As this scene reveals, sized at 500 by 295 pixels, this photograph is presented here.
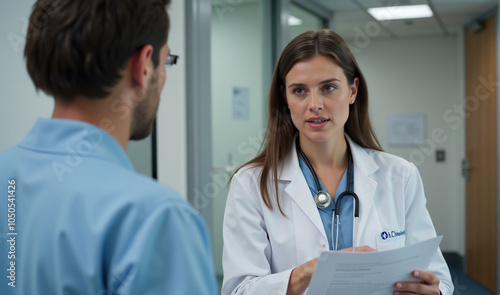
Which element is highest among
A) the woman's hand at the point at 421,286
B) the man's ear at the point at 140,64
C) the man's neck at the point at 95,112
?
the man's ear at the point at 140,64

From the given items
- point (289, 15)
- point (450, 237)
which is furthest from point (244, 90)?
point (450, 237)

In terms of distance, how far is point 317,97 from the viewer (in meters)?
1.27

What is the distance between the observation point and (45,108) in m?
1.39

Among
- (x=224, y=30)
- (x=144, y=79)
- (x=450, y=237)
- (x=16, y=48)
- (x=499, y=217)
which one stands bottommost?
(x=450, y=237)

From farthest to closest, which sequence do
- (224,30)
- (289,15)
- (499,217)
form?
1. (499,217)
2. (289,15)
3. (224,30)

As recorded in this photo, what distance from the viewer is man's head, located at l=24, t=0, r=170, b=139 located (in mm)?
553

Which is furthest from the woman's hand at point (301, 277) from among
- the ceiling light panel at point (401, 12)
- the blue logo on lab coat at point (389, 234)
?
the ceiling light panel at point (401, 12)

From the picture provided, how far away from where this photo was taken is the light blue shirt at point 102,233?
1.66 feet

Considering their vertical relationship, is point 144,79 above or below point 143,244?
above

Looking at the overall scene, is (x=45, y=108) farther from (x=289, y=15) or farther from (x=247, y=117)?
(x=289, y=15)

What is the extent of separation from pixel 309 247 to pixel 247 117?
1.81 m

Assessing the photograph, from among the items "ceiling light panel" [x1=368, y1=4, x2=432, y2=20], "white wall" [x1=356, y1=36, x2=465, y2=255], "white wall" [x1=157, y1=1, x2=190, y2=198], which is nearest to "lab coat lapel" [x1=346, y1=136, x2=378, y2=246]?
"white wall" [x1=157, y1=1, x2=190, y2=198]

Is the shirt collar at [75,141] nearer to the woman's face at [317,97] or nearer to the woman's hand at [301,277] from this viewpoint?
the woman's hand at [301,277]

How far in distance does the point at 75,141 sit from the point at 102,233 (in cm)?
12
